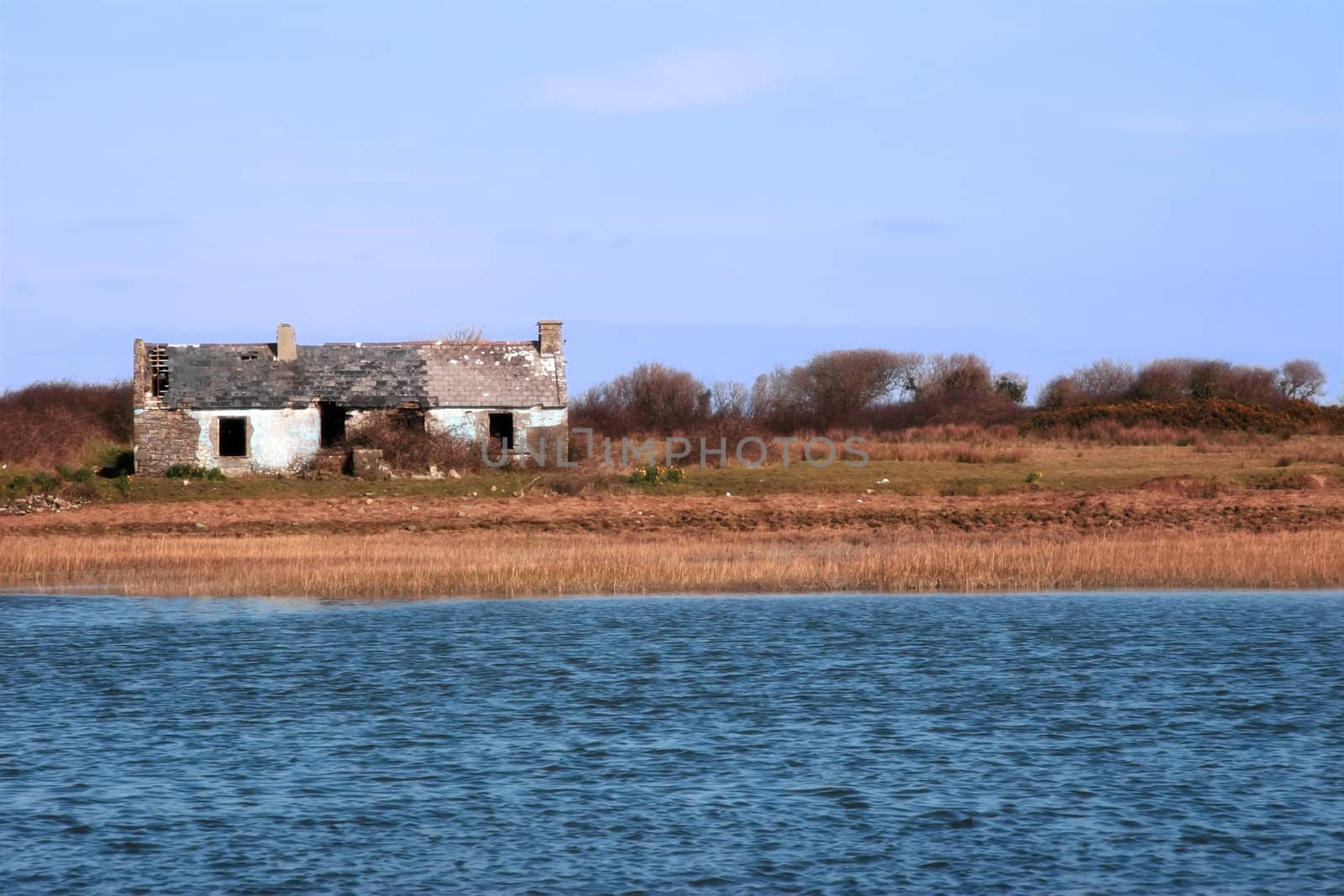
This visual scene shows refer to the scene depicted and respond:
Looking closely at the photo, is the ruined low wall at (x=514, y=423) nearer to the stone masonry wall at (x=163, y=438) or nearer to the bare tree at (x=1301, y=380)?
the stone masonry wall at (x=163, y=438)

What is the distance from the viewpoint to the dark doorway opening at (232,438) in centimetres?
4662

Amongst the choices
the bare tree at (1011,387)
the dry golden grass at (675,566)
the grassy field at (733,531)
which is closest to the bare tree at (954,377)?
the bare tree at (1011,387)

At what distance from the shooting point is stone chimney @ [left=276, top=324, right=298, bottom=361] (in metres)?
48.7

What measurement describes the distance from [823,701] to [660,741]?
8.56 feet

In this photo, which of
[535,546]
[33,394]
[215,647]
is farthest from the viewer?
[33,394]

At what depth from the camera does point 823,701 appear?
16734mm

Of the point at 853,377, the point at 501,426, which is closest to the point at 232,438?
the point at 501,426

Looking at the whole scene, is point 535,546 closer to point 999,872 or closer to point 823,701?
point 823,701

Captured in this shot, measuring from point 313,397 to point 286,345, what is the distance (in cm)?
300

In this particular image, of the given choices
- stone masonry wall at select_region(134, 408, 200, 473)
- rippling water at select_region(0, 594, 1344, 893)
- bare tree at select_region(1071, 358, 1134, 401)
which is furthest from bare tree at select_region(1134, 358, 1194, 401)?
rippling water at select_region(0, 594, 1344, 893)

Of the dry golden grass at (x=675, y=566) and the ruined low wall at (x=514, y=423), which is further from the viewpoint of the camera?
the ruined low wall at (x=514, y=423)

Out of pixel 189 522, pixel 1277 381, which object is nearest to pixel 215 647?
pixel 189 522

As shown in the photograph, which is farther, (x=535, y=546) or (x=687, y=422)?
(x=687, y=422)

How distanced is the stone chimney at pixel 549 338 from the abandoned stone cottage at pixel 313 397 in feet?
0.38
